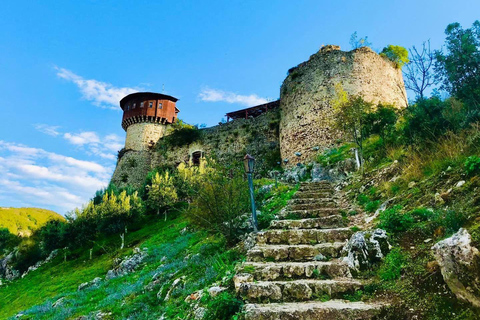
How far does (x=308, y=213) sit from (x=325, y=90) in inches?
542

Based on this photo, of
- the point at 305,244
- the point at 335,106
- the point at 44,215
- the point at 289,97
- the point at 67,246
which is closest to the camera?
the point at 305,244

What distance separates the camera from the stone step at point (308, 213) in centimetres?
629

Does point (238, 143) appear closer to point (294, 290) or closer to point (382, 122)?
point (382, 122)

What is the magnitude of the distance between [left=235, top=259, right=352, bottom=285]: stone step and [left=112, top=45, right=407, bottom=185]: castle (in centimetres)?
1403

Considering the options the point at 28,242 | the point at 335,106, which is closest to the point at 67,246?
the point at 28,242

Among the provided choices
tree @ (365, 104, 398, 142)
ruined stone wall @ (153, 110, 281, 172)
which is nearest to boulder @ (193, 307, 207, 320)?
tree @ (365, 104, 398, 142)

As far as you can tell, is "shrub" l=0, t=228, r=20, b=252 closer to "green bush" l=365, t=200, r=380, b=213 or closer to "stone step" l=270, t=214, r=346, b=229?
"stone step" l=270, t=214, r=346, b=229

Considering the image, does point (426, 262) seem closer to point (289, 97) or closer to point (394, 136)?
point (394, 136)

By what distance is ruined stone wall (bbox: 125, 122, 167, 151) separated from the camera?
2994 centimetres

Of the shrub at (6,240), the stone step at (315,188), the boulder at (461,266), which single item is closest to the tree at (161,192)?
the stone step at (315,188)

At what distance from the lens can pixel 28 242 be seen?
25859 mm

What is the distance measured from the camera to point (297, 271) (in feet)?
12.3

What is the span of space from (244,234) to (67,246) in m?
21.4

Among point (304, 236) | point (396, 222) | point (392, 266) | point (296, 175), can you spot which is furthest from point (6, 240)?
point (392, 266)
